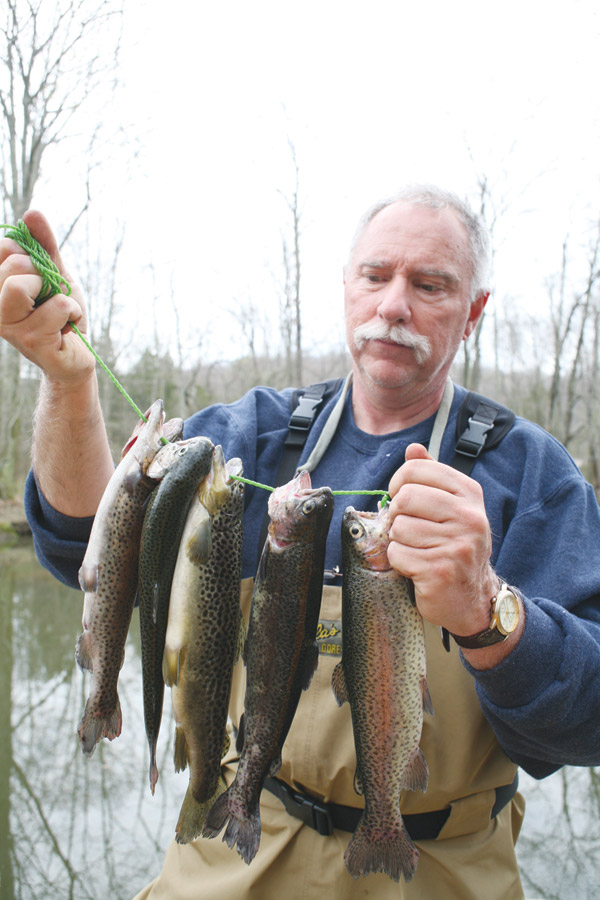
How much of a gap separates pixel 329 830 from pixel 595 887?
3.58 metres

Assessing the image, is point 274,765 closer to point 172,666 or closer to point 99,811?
point 172,666

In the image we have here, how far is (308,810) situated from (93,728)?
106 cm

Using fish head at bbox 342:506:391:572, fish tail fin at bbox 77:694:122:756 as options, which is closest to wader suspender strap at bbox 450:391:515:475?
fish head at bbox 342:506:391:572

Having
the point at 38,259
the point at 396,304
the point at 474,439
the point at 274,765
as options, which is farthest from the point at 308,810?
the point at 38,259

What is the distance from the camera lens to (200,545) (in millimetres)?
1893

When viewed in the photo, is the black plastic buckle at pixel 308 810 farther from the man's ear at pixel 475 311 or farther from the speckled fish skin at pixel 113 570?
the man's ear at pixel 475 311

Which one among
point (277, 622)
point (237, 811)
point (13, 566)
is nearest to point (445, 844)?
point (237, 811)

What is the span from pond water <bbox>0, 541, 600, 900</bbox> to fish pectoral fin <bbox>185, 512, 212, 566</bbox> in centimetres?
407

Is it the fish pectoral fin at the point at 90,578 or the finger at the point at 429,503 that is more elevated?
the finger at the point at 429,503

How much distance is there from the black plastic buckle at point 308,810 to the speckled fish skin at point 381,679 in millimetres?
491

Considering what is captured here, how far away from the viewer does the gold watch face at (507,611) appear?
1.90m

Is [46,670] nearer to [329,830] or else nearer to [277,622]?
[329,830]

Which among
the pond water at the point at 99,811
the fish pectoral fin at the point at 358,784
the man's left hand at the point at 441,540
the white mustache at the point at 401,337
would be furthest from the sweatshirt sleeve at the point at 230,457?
the pond water at the point at 99,811

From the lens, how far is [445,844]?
8.18 ft
